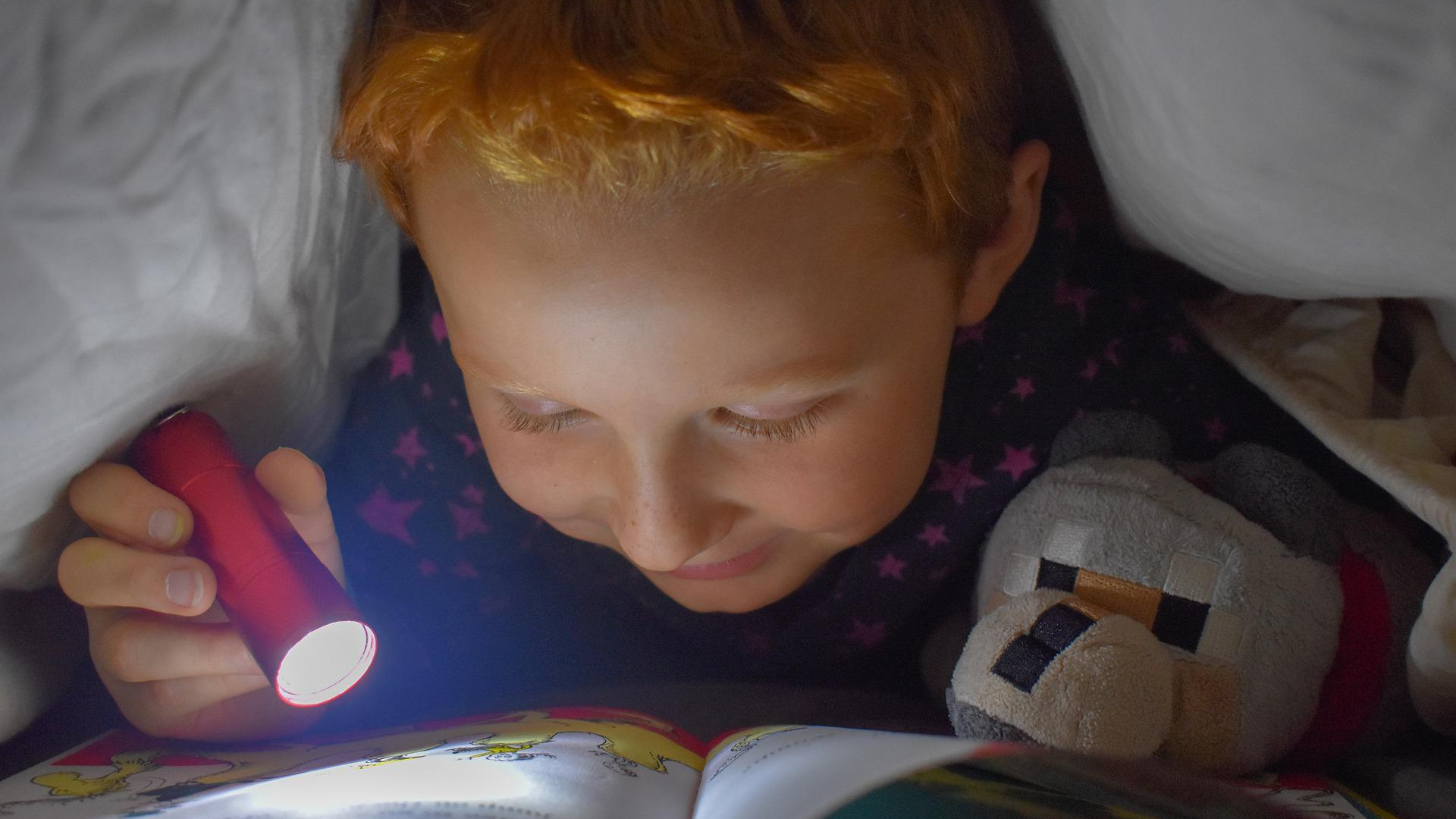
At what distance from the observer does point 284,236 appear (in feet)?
2.10

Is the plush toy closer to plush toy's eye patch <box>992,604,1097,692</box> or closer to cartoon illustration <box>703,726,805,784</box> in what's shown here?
plush toy's eye patch <box>992,604,1097,692</box>

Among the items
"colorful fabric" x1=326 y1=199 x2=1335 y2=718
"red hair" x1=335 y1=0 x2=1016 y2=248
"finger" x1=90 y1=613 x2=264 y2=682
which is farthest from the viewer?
"colorful fabric" x1=326 y1=199 x2=1335 y2=718

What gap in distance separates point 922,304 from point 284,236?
391 mm

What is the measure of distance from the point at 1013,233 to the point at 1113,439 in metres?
0.17

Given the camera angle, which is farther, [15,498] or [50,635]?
[50,635]

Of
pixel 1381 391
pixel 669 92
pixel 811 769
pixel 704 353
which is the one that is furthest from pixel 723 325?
pixel 1381 391

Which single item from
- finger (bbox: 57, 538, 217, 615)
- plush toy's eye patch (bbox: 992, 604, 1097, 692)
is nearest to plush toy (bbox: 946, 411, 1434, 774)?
plush toy's eye patch (bbox: 992, 604, 1097, 692)

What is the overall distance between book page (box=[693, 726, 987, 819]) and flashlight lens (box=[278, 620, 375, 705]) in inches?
8.1

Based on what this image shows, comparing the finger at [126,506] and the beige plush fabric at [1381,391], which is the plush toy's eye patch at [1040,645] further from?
the finger at [126,506]

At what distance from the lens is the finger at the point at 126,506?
0.60m

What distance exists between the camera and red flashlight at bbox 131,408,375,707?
572mm

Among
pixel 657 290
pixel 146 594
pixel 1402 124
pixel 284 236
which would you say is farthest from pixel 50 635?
pixel 1402 124

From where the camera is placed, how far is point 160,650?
0.65 meters

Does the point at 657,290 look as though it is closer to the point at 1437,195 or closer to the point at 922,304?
the point at 922,304
